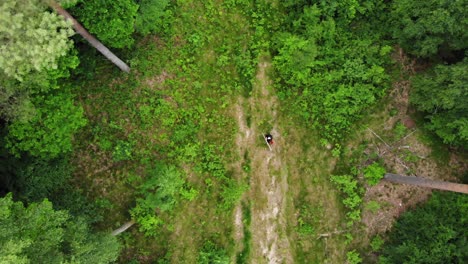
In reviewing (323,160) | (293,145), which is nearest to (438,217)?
(323,160)

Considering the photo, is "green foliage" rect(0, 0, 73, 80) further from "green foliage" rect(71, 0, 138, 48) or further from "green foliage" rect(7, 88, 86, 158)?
"green foliage" rect(7, 88, 86, 158)

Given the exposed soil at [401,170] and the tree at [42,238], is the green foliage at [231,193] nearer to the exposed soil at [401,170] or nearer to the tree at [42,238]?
the tree at [42,238]

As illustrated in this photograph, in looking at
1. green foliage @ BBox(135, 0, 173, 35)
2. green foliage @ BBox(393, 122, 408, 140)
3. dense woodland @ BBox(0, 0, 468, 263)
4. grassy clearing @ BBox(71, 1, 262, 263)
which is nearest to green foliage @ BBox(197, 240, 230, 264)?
dense woodland @ BBox(0, 0, 468, 263)

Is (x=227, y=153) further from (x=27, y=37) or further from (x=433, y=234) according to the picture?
(x=27, y=37)

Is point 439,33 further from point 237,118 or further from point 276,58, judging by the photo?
point 237,118

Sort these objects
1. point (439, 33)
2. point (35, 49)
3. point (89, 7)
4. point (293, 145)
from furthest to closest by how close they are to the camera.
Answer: point (293, 145), point (439, 33), point (89, 7), point (35, 49)

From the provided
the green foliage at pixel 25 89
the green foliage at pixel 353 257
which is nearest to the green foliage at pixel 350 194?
the green foliage at pixel 353 257

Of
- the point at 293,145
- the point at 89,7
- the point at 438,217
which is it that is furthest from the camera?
the point at 293,145

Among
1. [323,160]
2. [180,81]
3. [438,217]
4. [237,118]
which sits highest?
[180,81]
